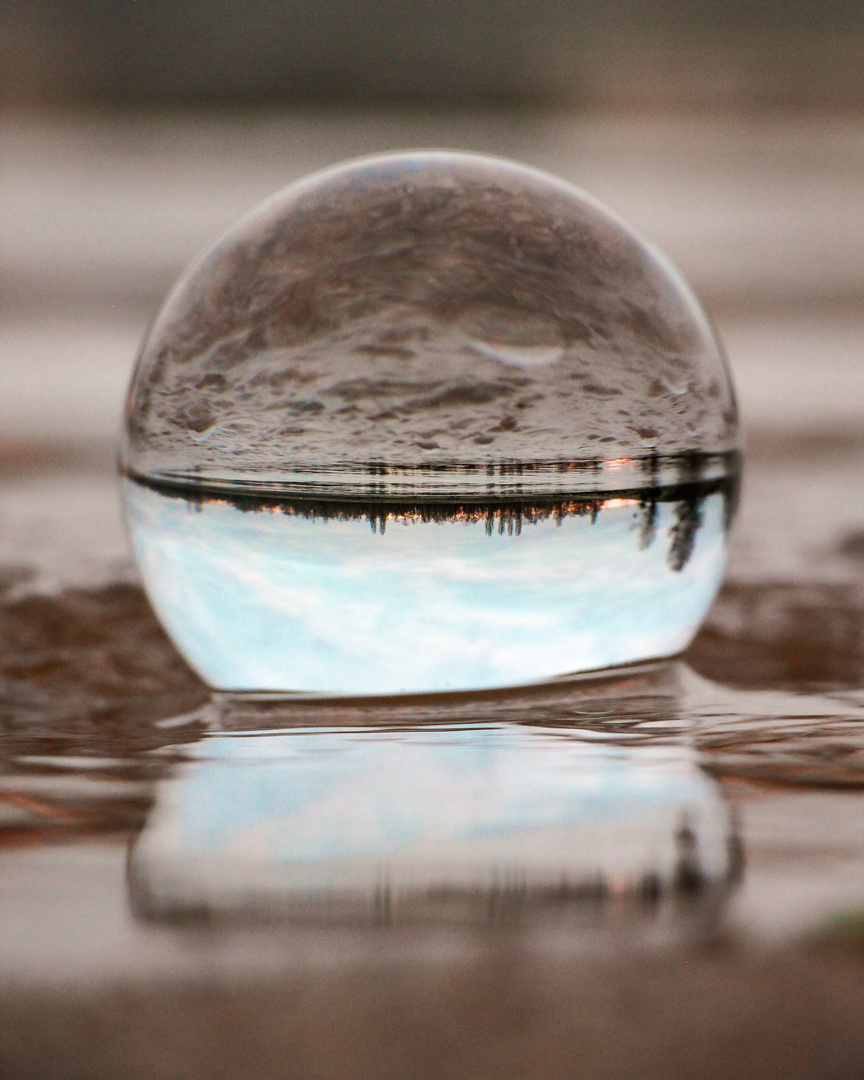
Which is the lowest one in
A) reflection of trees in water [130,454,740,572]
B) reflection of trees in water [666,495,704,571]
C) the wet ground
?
the wet ground

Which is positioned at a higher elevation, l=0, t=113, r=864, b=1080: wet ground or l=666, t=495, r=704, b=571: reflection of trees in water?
l=666, t=495, r=704, b=571: reflection of trees in water

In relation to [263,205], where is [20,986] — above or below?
below

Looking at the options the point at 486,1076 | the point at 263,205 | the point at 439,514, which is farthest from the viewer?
the point at 263,205

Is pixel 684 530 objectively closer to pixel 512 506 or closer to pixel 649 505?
pixel 649 505

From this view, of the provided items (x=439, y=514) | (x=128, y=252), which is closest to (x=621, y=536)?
(x=439, y=514)

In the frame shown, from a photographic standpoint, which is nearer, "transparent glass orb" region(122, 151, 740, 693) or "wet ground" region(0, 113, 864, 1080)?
"wet ground" region(0, 113, 864, 1080)

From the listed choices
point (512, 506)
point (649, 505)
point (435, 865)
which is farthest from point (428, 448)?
point (435, 865)

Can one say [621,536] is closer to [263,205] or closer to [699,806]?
[699,806]
